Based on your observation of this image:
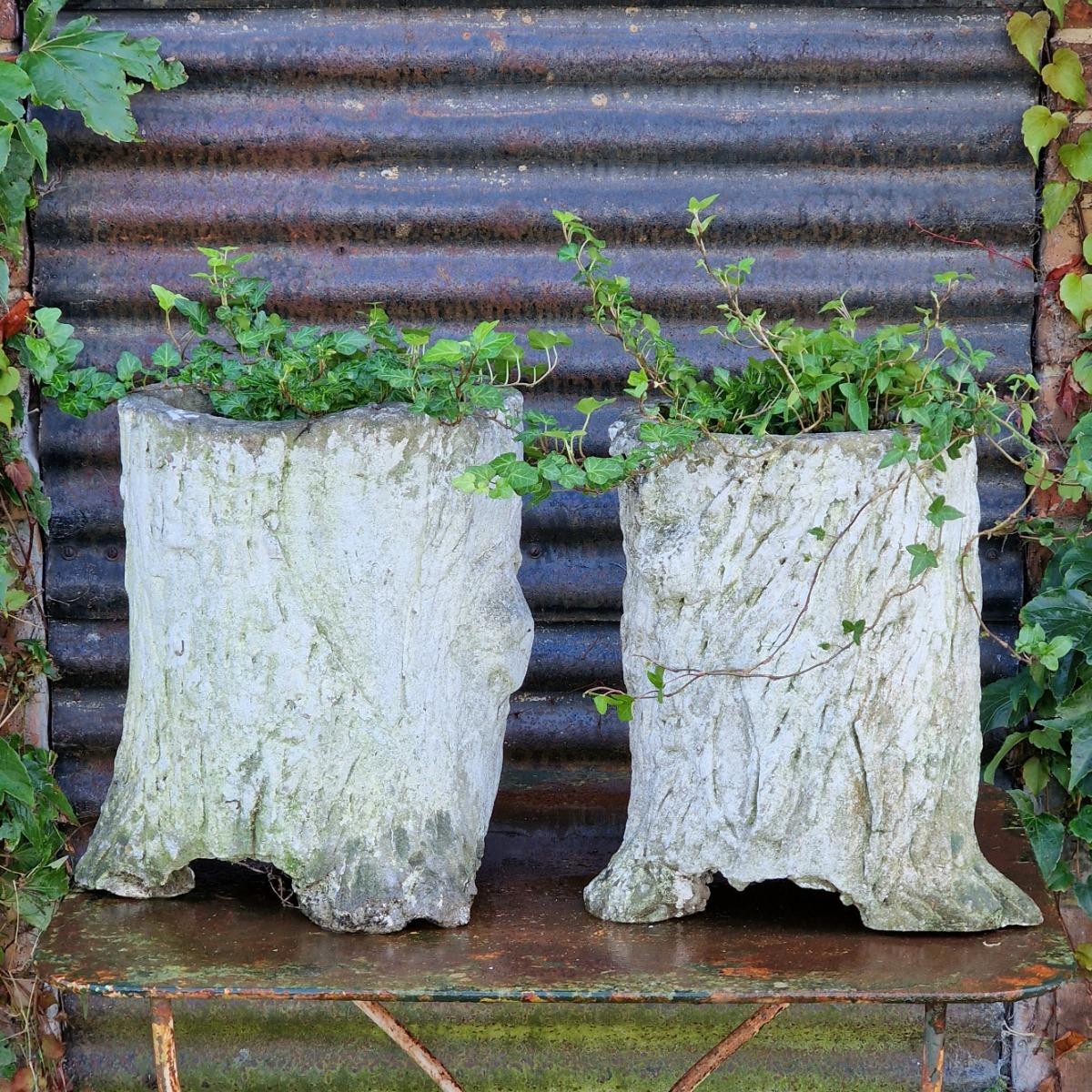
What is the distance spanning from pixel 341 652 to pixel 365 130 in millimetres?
1170

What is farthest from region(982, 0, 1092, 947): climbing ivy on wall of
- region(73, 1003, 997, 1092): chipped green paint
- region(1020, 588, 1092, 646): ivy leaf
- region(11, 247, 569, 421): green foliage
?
region(11, 247, 569, 421): green foliage

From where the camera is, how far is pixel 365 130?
2416 mm

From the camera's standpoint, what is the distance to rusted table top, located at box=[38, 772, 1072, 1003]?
1544 mm

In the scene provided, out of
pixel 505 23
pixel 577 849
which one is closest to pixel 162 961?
pixel 577 849

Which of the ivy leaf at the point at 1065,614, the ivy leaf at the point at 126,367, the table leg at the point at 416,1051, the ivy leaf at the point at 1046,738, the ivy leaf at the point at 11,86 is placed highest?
the ivy leaf at the point at 11,86

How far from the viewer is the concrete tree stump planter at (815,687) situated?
1.67m

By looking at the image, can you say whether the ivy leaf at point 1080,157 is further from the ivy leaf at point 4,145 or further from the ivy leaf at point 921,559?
the ivy leaf at point 4,145

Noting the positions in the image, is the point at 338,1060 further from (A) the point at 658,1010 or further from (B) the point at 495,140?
(B) the point at 495,140

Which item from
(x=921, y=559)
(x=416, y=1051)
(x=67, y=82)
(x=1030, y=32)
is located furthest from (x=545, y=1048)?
(x=1030, y=32)

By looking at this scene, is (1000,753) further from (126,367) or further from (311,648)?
(126,367)

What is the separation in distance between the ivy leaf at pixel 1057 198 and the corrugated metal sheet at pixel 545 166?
0.05m

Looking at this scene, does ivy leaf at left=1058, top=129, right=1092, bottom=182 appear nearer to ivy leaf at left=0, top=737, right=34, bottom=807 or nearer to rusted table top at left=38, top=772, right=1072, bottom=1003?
rusted table top at left=38, top=772, right=1072, bottom=1003

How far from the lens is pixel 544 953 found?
167cm

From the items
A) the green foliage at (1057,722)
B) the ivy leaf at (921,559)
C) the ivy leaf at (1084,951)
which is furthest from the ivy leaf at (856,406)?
the ivy leaf at (1084,951)
